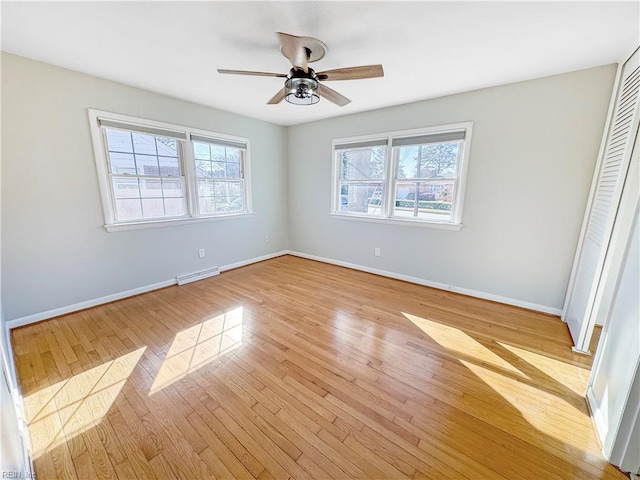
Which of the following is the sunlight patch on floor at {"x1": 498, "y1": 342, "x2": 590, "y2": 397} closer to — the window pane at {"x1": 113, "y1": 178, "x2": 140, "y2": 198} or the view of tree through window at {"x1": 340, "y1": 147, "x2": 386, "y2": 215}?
the view of tree through window at {"x1": 340, "y1": 147, "x2": 386, "y2": 215}

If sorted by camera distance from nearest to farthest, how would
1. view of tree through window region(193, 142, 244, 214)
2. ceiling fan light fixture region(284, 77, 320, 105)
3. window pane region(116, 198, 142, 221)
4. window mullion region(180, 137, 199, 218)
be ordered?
ceiling fan light fixture region(284, 77, 320, 105) < window pane region(116, 198, 142, 221) < window mullion region(180, 137, 199, 218) < view of tree through window region(193, 142, 244, 214)

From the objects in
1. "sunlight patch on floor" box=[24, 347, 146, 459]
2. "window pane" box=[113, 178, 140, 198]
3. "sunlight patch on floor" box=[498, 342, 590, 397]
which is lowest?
"sunlight patch on floor" box=[24, 347, 146, 459]

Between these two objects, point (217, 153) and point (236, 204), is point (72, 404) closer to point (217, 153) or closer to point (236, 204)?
point (236, 204)

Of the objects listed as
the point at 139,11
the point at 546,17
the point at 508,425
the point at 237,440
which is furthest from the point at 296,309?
the point at 546,17

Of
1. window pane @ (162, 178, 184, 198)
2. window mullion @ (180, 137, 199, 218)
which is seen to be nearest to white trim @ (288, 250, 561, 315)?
window mullion @ (180, 137, 199, 218)

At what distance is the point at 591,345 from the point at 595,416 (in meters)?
1.08

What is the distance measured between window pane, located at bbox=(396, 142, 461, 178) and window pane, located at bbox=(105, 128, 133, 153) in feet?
11.1

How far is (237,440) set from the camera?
139 centimetres

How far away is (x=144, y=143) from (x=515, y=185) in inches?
169

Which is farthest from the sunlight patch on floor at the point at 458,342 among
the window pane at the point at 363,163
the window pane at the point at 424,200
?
the window pane at the point at 363,163

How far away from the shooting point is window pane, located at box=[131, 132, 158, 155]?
299 centimetres

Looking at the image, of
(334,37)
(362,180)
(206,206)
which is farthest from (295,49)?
(206,206)

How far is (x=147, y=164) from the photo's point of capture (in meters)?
3.11

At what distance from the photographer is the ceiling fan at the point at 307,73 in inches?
68.8
